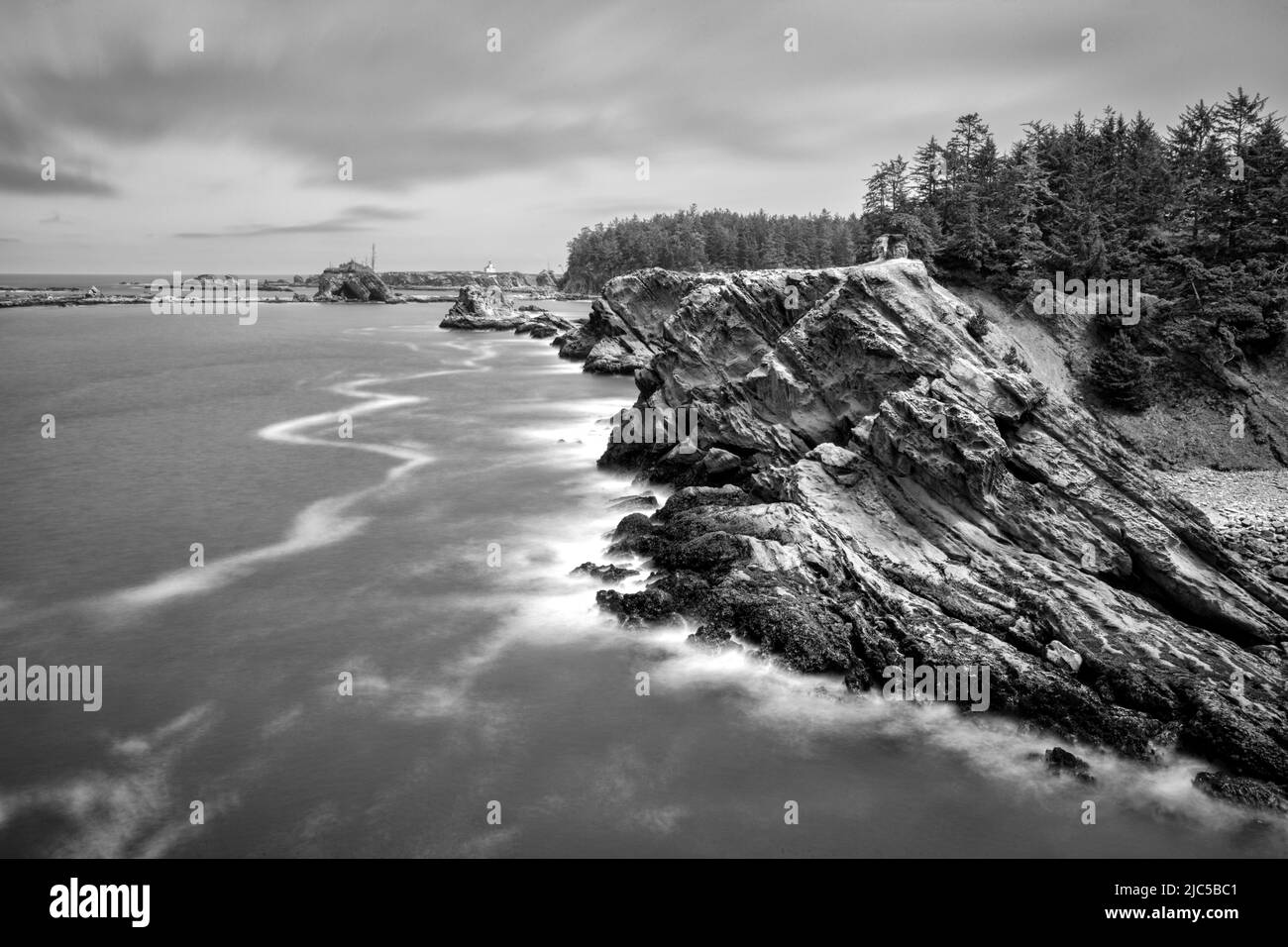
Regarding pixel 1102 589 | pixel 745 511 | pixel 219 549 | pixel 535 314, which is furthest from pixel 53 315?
pixel 1102 589

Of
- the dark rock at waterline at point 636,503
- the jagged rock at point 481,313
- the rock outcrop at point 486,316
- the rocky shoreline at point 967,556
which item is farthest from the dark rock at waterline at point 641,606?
the jagged rock at point 481,313

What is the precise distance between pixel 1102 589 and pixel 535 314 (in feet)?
383

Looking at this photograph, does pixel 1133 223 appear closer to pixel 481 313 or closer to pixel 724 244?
pixel 481 313

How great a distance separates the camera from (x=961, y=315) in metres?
26.0

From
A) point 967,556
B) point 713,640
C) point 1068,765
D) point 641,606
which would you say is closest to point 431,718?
point 641,606

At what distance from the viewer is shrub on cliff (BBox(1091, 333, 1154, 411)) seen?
3578 centimetres

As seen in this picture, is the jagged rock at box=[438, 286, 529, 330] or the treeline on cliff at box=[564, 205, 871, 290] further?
the treeline on cliff at box=[564, 205, 871, 290]

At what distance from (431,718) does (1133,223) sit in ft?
168

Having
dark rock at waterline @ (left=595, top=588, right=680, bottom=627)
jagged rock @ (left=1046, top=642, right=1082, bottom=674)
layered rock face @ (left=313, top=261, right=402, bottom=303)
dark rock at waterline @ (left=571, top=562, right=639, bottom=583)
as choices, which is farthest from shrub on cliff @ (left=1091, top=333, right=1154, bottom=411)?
layered rock face @ (left=313, top=261, right=402, bottom=303)

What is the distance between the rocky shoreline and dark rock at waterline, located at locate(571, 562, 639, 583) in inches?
39.3

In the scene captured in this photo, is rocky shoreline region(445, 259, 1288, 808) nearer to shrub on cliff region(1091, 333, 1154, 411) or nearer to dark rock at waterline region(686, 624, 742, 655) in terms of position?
dark rock at waterline region(686, 624, 742, 655)
